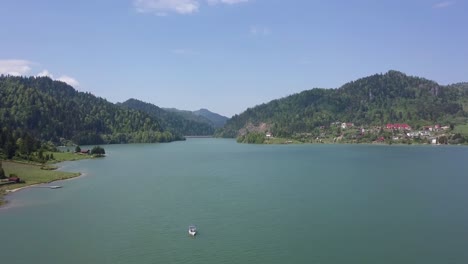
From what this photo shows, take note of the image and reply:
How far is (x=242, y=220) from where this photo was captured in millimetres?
41469

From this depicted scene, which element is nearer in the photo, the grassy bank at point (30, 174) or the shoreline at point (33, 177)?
the shoreline at point (33, 177)

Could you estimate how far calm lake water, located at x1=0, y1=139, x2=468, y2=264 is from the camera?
105ft

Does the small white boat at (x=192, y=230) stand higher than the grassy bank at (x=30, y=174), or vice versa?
the grassy bank at (x=30, y=174)

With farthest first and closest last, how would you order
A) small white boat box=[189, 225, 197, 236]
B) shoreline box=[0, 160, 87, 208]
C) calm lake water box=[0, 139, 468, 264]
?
shoreline box=[0, 160, 87, 208] → small white boat box=[189, 225, 197, 236] → calm lake water box=[0, 139, 468, 264]

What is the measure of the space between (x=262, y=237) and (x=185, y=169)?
5222 cm

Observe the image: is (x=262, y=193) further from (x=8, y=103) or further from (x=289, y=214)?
(x=8, y=103)

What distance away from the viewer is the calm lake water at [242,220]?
31.9 metres

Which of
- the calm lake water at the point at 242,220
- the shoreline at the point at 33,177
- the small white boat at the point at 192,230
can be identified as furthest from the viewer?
the shoreline at the point at 33,177

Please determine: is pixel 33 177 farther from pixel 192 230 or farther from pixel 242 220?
pixel 192 230

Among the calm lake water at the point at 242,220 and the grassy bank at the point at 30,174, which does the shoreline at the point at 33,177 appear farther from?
the calm lake water at the point at 242,220

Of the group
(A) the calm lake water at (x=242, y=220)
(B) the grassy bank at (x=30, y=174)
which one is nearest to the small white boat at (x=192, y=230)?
(A) the calm lake water at (x=242, y=220)

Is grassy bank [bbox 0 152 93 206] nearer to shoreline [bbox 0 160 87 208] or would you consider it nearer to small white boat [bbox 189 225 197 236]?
shoreline [bbox 0 160 87 208]

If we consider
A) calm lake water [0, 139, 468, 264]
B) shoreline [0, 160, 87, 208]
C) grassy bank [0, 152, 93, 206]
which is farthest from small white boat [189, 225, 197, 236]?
grassy bank [0, 152, 93, 206]

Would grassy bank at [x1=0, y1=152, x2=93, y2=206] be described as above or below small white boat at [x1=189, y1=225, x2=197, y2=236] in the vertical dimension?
above
